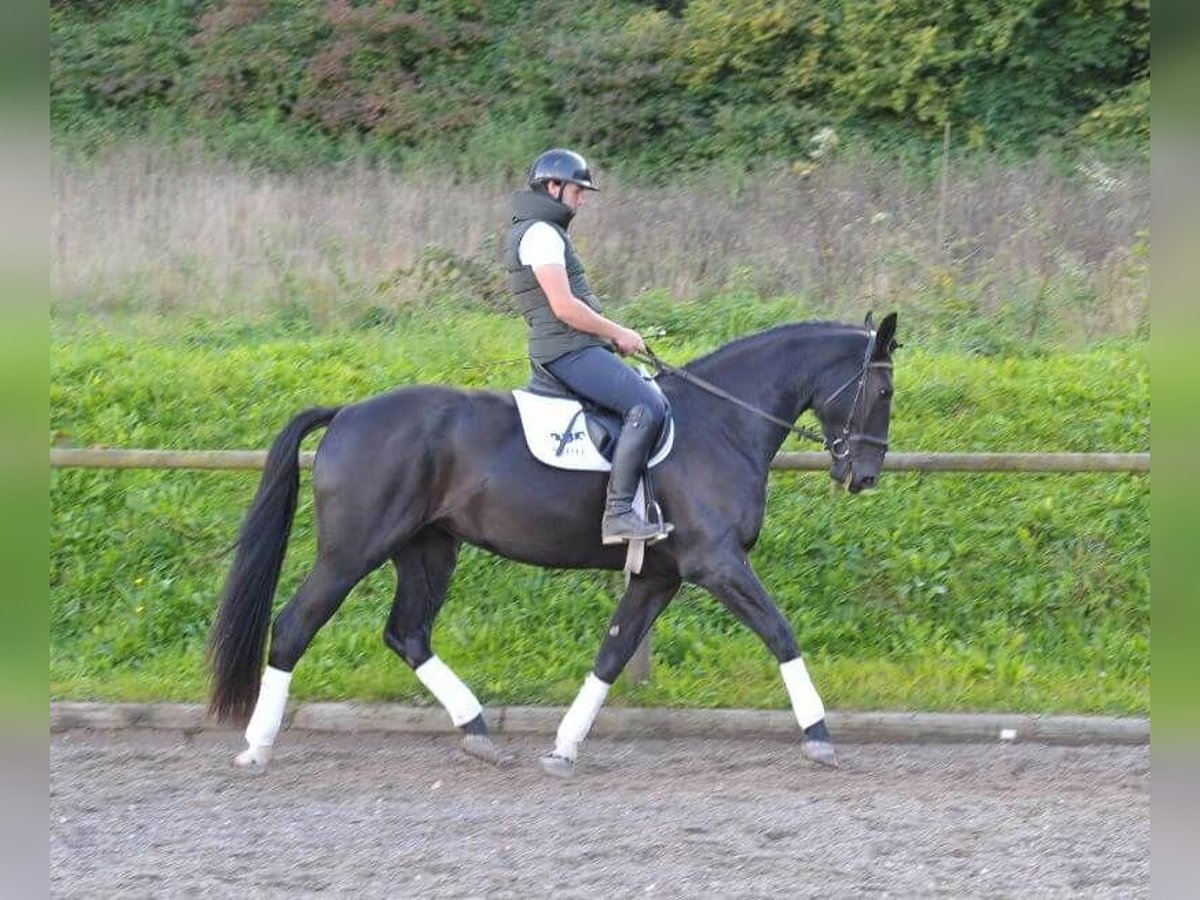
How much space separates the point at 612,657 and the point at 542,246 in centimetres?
191

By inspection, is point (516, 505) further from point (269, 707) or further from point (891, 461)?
point (891, 461)

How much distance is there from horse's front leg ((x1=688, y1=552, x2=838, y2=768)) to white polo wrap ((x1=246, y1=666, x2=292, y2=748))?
75.4 inches

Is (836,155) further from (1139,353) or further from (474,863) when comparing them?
(474,863)

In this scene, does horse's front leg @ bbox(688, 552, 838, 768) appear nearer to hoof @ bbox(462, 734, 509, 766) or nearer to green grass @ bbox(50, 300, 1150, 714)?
green grass @ bbox(50, 300, 1150, 714)

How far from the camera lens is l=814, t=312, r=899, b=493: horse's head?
7.53 metres

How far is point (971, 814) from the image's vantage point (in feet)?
22.1

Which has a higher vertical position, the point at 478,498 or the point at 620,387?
the point at 620,387

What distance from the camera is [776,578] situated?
9.45m

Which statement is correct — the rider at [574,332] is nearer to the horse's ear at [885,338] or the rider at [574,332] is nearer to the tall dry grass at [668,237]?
the horse's ear at [885,338]

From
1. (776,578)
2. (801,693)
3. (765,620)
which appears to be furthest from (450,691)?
(776,578)

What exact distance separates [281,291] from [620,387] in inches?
293

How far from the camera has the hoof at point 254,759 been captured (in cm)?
738

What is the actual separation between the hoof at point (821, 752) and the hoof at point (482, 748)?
1441mm
